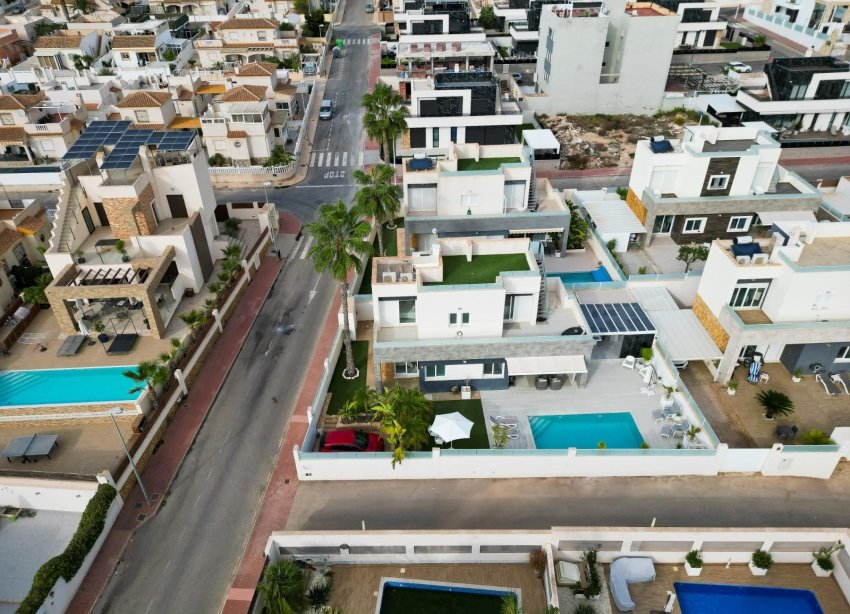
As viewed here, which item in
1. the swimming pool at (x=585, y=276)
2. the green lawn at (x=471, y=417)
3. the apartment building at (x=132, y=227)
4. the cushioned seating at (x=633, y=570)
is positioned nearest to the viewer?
the cushioned seating at (x=633, y=570)

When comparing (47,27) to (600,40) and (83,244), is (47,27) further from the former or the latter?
(600,40)

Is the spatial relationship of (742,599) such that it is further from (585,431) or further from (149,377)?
(149,377)

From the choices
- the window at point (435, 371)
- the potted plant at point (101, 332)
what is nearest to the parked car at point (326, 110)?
the potted plant at point (101, 332)

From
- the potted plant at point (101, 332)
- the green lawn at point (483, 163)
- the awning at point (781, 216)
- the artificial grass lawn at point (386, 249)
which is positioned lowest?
the artificial grass lawn at point (386, 249)

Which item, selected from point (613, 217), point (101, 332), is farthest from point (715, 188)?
point (101, 332)

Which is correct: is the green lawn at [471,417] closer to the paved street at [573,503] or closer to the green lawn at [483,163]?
the paved street at [573,503]

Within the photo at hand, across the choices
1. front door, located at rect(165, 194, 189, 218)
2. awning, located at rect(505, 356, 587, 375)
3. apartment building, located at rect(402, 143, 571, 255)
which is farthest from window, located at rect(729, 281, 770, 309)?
front door, located at rect(165, 194, 189, 218)

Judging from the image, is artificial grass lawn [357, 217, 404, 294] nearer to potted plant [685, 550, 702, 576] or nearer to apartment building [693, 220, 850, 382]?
apartment building [693, 220, 850, 382]

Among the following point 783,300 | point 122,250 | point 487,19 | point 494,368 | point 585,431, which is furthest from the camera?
point 487,19
